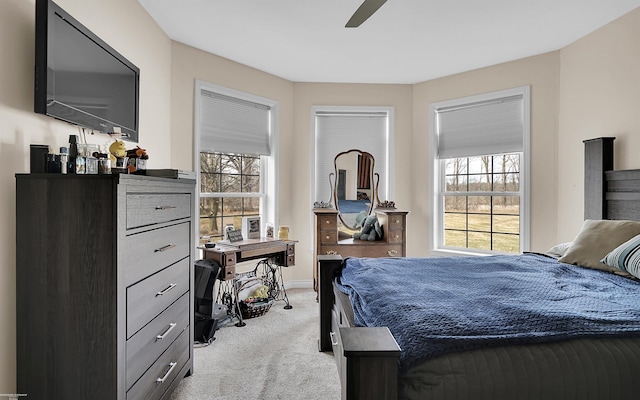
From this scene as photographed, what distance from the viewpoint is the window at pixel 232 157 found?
3824 millimetres

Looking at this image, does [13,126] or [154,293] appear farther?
[154,293]

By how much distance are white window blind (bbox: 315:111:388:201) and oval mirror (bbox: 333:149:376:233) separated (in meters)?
0.08

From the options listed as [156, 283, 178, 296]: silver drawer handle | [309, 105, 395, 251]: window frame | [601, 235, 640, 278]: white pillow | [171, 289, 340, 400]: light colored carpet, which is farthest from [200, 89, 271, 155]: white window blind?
[601, 235, 640, 278]: white pillow

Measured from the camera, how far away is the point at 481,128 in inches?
167

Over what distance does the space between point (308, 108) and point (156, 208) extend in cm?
316

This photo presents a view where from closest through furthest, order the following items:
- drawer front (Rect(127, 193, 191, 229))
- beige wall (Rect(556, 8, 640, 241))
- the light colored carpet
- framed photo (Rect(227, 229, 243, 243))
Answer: drawer front (Rect(127, 193, 191, 229))
the light colored carpet
beige wall (Rect(556, 8, 640, 241))
framed photo (Rect(227, 229, 243, 243))

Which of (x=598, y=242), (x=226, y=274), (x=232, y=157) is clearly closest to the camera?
(x=598, y=242)

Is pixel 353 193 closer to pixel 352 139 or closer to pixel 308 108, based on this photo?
pixel 352 139

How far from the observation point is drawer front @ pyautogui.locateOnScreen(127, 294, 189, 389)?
164cm

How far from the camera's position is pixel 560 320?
1325 millimetres

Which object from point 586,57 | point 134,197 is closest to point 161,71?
point 134,197

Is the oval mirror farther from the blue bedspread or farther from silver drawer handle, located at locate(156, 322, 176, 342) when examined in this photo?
silver drawer handle, located at locate(156, 322, 176, 342)

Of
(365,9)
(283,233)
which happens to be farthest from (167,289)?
(283,233)

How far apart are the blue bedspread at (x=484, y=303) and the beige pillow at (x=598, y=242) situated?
8 centimetres
